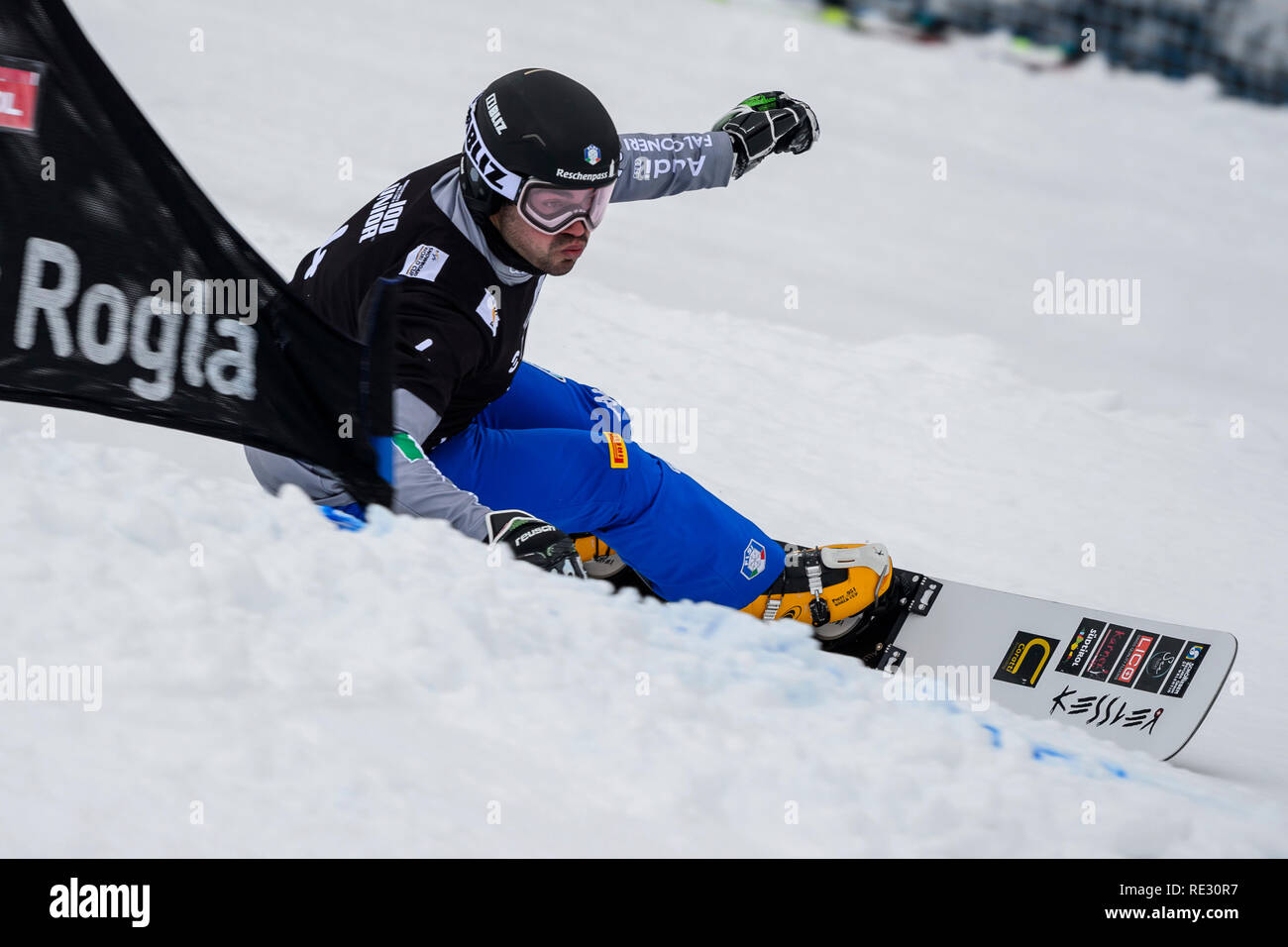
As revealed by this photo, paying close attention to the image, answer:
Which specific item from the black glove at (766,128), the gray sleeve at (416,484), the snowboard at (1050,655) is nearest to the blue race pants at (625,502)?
the snowboard at (1050,655)

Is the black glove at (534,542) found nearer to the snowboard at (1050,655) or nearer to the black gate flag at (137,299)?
the black gate flag at (137,299)

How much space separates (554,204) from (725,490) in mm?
1787

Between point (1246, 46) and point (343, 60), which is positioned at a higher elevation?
point (1246, 46)

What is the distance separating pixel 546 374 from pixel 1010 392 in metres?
2.76

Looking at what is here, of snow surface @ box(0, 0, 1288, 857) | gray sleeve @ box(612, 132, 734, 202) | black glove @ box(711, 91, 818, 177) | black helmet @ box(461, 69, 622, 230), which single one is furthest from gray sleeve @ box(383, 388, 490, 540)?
black glove @ box(711, 91, 818, 177)

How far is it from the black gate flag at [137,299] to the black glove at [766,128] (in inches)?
73.4

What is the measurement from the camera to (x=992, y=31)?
10.5 m

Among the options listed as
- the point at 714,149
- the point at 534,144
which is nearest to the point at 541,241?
the point at 534,144

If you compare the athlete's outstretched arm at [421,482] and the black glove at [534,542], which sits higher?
the athlete's outstretched arm at [421,482]

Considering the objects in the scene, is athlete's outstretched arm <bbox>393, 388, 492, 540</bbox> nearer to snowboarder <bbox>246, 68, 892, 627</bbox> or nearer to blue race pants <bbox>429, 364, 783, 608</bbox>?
snowboarder <bbox>246, 68, 892, 627</bbox>

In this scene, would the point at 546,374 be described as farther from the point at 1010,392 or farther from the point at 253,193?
the point at 253,193

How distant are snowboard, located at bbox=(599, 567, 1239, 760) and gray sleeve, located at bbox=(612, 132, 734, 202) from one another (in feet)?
3.85

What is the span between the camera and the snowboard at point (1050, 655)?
3.19m
